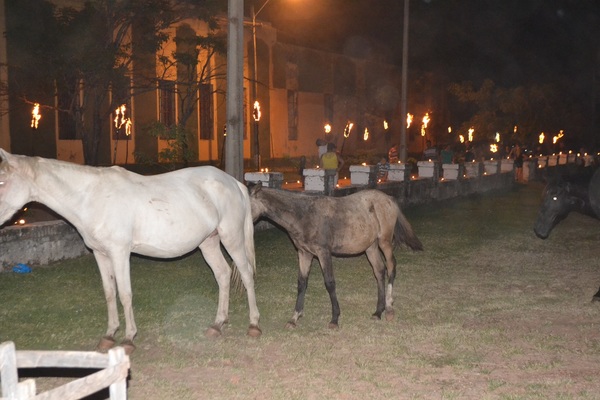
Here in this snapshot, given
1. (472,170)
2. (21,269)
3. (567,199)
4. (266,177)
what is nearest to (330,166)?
(266,177)

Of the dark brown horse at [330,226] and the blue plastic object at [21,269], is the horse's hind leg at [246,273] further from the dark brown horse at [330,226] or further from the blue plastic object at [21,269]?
the blue plastic object at [21,269]

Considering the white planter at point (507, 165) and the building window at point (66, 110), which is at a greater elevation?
the building window at point (66, 110)

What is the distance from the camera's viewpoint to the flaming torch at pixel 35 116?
25.6m

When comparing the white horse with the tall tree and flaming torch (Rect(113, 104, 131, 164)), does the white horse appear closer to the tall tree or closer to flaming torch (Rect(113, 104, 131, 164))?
the tall tree

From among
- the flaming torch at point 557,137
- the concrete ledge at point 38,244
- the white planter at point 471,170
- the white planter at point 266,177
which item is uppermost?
the flaming torch at point 557,137

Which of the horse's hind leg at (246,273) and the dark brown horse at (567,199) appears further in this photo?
the dark brown horse at (567,199)

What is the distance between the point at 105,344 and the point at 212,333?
3.71 feet

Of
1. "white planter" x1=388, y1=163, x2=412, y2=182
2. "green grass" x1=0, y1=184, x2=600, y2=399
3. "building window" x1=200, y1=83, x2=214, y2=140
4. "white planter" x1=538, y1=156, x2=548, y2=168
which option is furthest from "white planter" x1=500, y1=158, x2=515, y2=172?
"green grass" x1=0, y1=184, x2=600, y2=399

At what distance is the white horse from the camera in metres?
6.97

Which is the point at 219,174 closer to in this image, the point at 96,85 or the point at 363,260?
the point at 363,260

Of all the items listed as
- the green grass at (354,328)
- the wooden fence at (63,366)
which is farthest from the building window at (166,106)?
the wooden fence at (63,366)

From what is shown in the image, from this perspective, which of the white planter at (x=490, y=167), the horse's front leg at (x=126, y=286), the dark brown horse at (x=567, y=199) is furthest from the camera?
the white planter at (x=490, y=167)

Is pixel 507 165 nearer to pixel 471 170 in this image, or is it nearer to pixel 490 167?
pixel 490 167

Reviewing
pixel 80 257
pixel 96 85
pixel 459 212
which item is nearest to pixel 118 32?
pixel 96 85
